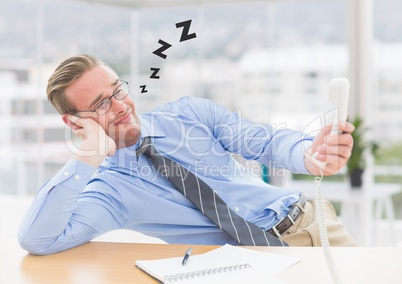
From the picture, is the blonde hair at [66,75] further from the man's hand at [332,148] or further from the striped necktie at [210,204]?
the man's hand at [332,148]

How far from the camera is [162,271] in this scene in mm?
1382

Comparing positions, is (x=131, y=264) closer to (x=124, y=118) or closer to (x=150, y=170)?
(x=150, y=170)

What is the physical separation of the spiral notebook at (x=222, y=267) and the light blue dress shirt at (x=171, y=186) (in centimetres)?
34

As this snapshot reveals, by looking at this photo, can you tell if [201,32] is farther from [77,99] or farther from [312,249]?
[312,249]

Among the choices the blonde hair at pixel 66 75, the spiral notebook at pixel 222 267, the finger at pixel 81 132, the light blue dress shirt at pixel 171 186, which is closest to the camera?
the spiral notebook at pixel 222 267

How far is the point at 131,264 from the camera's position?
4.85ft

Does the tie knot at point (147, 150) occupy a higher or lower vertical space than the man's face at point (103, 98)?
lower

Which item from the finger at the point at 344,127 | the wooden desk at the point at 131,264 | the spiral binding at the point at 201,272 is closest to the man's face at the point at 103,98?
the wooden desk at the point at 131,264

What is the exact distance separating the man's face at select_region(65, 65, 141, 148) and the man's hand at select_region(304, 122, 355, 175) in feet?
2.18

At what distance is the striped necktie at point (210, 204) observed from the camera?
1.80 meters

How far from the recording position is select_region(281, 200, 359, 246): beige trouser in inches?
72.7

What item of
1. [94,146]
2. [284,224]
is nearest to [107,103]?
[94,146]

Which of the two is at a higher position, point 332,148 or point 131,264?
point 332,148

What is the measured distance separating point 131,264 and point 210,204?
0.45 m
